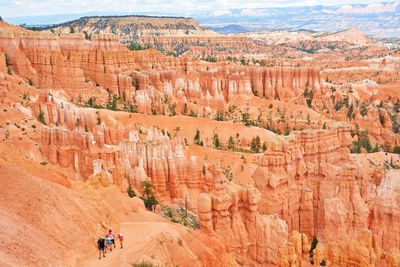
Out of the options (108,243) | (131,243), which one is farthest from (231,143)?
(108,243)

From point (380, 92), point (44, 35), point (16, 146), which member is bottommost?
point (380, 92)

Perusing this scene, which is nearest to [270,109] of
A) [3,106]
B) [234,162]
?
[234,162]

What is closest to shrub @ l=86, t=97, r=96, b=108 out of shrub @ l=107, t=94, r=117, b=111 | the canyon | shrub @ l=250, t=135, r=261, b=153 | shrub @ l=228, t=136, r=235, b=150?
the canyon

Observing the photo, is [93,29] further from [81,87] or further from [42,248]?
[42,248]

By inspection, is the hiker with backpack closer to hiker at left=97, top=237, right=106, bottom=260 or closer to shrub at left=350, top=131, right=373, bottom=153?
hiker at left=97, top=237, right=106, bottom=260

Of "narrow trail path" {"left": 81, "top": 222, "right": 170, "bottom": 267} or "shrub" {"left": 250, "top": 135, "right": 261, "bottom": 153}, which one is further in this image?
"shrub" {"left": 250, "top": 135, "right": 261, "bottom": 153}

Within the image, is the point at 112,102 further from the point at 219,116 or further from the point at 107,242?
the point at 107,242

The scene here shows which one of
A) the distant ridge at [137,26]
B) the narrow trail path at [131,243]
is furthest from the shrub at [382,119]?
the distant ridge at [137,26]

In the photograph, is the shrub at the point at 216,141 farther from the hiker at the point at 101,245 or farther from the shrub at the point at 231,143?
the hiker at the point at 101,245
